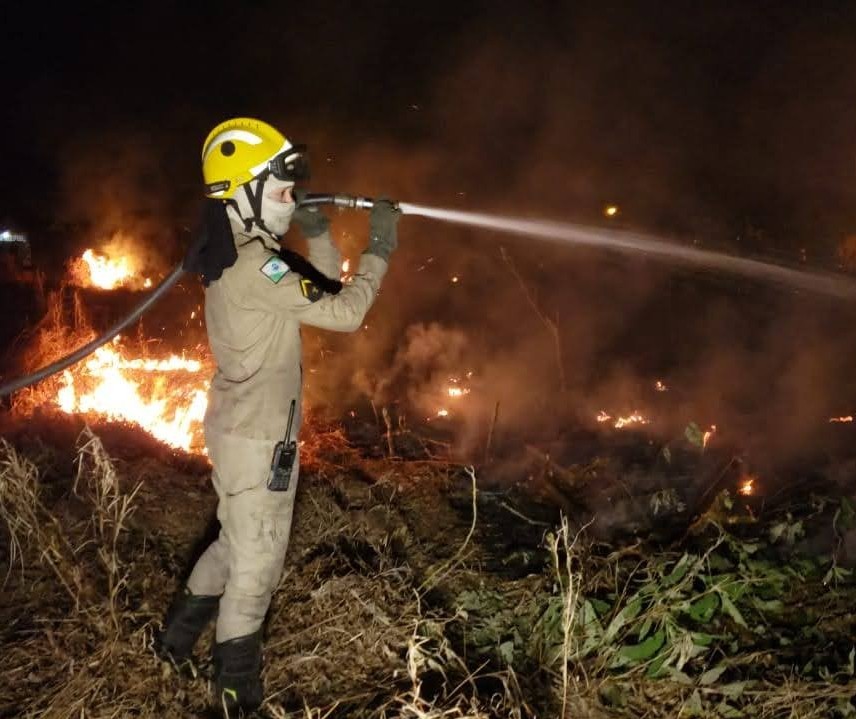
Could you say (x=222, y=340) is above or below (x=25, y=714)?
above

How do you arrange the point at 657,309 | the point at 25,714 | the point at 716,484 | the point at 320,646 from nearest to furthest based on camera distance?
the point at 25,714, the point at 320,646, the point at 716,484, the point at 657,309

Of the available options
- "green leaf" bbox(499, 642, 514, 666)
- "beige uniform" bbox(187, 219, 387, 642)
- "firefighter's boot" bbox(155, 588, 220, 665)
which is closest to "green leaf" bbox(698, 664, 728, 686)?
"green leaf" bbox(499, 642, 514, 666)

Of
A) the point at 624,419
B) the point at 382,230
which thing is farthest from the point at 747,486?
the point at 382,230

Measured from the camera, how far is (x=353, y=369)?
28.6 ft

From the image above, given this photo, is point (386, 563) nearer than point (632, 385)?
Yes

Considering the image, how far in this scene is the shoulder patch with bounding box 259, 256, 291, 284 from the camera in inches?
98.0

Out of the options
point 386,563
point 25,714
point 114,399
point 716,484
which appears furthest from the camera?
point 114,399

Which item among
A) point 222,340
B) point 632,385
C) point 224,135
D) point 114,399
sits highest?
point 224,135

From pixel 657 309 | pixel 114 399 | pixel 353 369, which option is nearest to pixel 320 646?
pixel 114 399

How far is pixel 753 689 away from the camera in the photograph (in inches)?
101

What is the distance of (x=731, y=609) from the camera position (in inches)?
114

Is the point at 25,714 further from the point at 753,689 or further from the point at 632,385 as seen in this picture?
the point at 632,385

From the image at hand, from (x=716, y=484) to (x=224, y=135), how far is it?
4.24 m

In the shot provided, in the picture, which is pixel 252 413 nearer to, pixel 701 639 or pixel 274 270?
pixel 274 270
